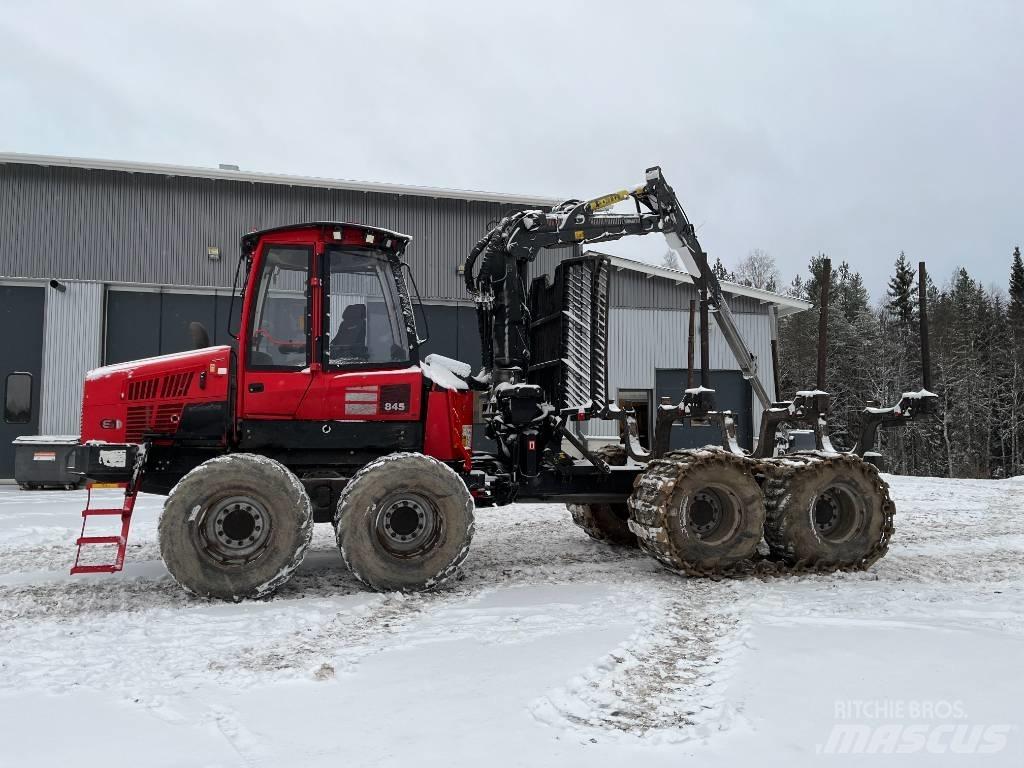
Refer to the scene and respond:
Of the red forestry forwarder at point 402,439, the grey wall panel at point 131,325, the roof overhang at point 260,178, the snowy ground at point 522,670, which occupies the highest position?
the roof overhang at point 260,178

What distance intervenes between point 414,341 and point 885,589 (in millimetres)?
4857

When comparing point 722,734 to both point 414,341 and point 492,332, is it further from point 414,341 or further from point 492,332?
point 492,332

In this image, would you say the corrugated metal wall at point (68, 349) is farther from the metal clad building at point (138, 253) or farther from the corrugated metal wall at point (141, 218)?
the corrugated metal wall at point (141, 218)

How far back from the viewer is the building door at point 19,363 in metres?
18.2

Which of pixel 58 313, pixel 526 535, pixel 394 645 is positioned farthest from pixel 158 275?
pixel 394 645

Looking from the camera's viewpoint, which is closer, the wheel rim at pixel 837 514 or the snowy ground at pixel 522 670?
the snowy ground at pixel 522 670

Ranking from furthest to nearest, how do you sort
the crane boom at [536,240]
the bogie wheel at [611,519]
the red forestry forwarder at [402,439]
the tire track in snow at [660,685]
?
1. the bogie wheel at [611,519]
2. the crane boom at [536,240]
3. the red forestry forwarder at [402,439]
4. the tire track in snow at [660,685]

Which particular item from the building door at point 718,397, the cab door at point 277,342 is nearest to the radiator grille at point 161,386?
the cab door at point 277,342

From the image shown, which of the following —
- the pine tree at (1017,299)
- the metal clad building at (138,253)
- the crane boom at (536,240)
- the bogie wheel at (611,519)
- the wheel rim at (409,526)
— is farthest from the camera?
the pine tree at (1017,299)

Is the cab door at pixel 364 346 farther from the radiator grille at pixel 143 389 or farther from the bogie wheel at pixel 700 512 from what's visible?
the bogie wheel at pixel 700 512

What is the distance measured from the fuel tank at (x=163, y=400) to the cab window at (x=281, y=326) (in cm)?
32

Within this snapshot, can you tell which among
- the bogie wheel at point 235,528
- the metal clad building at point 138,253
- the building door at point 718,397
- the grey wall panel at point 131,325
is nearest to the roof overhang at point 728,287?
the building door at point 718,397

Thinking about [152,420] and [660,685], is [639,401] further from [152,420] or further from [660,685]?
[660,685]

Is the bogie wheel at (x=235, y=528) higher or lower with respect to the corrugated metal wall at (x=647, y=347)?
lower
